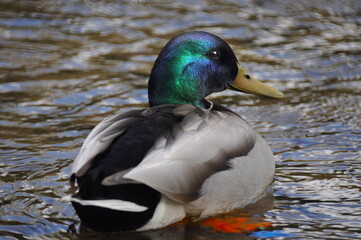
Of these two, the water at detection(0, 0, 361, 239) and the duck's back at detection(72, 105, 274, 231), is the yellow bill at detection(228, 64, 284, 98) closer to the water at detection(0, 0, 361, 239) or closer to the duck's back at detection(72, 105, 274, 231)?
the water at detection(0, 0, 361, 239)

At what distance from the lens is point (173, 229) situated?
5191 millimetres

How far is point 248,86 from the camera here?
6.31 m

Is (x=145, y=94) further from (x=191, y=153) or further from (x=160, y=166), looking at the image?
(x=160, y=166)

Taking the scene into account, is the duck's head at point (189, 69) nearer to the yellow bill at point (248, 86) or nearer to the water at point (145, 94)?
→ the yellow bill at point (248, 86)

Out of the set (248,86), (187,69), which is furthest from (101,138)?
(248,86)

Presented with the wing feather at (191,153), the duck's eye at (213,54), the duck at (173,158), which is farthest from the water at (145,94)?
the duck's eye at (213,54)

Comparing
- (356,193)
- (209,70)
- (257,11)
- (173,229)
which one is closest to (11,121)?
(209,70)

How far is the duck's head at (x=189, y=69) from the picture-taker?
19.3ft

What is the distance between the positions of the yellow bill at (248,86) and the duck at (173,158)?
10.1 inches

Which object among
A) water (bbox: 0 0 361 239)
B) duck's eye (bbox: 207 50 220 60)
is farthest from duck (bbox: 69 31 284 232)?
water (bbox: 0 0 361 239)

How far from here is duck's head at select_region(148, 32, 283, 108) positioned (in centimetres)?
589

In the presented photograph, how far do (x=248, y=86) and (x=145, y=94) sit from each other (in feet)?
6.45

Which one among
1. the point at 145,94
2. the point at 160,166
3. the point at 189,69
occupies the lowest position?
the point at 145,94

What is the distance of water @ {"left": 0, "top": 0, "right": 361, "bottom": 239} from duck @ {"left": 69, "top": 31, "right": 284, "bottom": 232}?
0.68 ft
